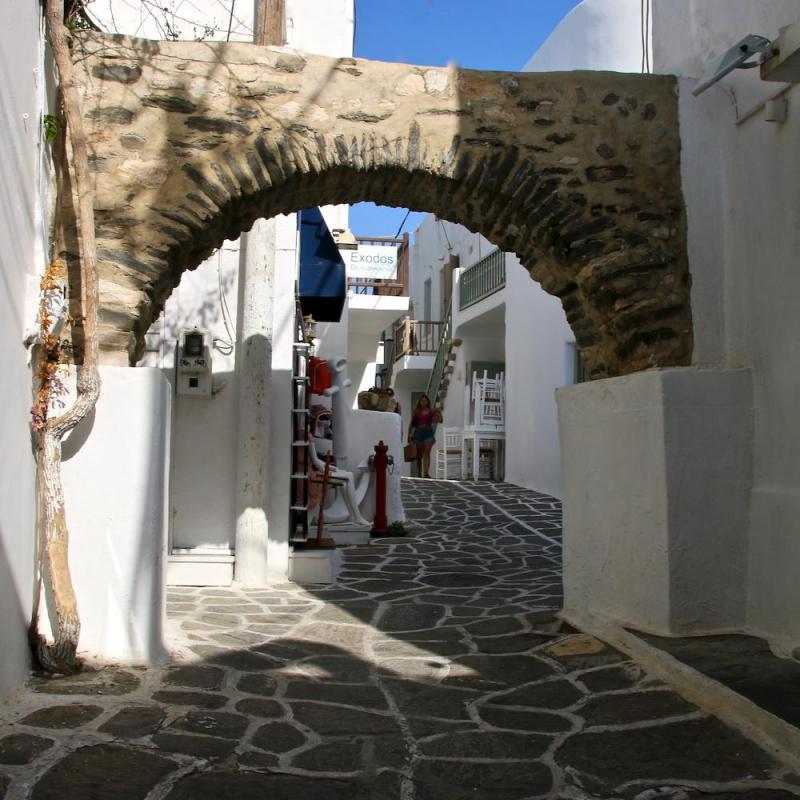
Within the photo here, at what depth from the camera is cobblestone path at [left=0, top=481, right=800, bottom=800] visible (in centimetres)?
283

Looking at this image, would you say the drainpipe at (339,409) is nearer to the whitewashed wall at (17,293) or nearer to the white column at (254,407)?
the white column at (254,407)

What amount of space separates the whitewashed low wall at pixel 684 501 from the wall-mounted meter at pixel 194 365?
3.23 m

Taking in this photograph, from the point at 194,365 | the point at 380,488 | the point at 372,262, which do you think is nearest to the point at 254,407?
the point at 194,365

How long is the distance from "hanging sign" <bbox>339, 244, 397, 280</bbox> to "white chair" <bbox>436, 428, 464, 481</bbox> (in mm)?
3550

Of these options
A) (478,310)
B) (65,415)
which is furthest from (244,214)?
(478,310)

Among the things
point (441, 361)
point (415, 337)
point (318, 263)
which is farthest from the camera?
point (415, 337)

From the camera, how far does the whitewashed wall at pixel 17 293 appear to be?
3.40m

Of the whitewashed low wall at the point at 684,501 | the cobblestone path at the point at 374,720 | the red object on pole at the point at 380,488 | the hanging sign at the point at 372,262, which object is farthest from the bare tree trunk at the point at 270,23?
the hanging sign at the point at 372,262

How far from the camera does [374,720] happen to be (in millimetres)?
3566

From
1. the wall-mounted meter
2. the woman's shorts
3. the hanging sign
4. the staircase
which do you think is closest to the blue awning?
the wall-mounted meter

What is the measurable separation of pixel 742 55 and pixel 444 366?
1460 cm

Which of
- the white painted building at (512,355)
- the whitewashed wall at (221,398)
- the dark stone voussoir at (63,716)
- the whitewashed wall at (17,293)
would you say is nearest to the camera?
the dark stone voussoir at (63,716)

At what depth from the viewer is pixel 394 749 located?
3230mm

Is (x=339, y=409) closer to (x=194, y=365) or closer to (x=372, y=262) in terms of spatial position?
(x=194, y=365)
